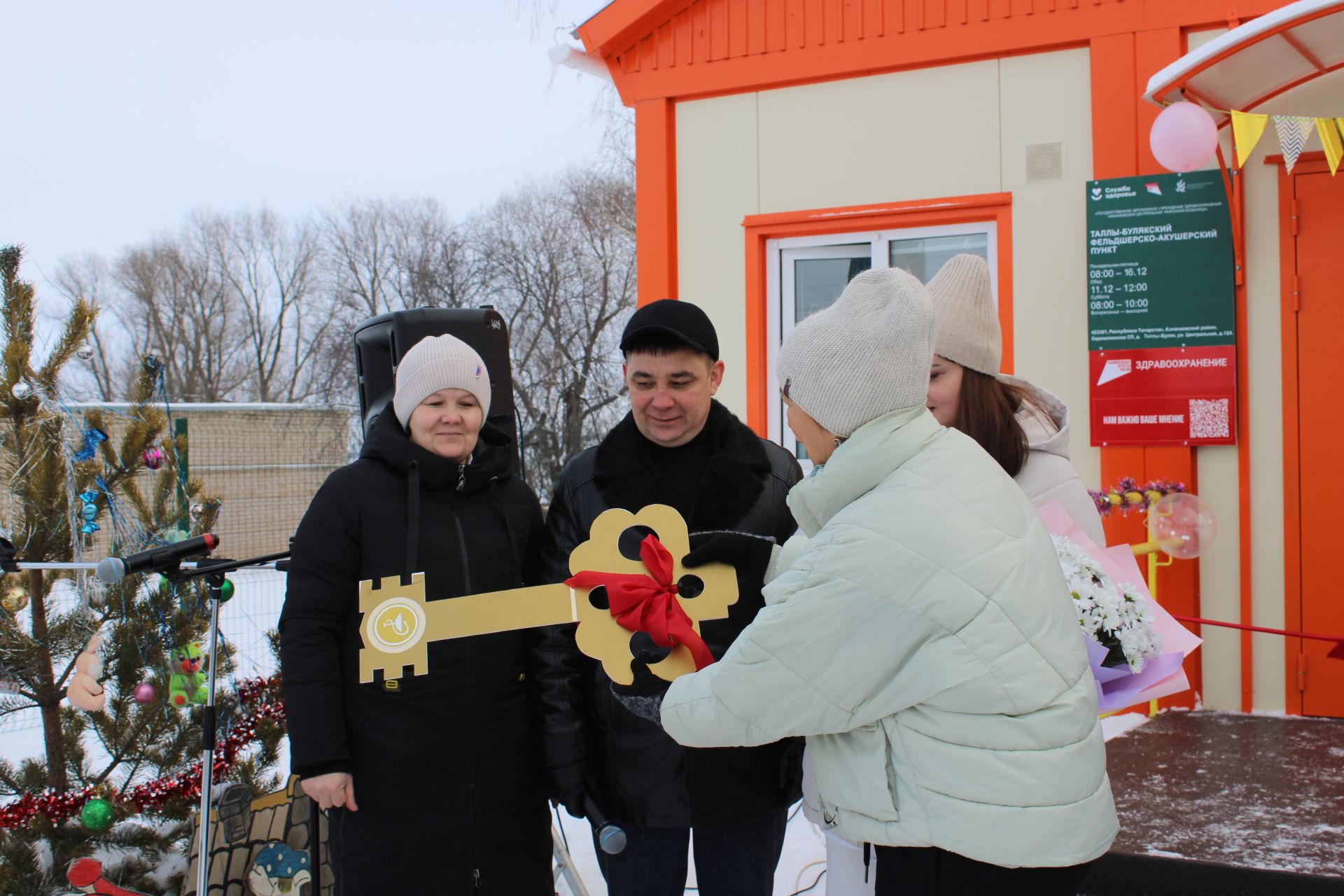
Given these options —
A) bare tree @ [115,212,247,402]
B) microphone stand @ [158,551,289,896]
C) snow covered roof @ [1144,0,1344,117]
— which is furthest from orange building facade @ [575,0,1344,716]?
bare tree @ [115,212,247,402]

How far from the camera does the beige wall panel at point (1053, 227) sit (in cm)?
460

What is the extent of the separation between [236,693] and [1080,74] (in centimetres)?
460

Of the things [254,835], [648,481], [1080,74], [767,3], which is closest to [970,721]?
[648,481]

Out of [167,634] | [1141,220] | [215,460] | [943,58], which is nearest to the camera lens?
[167,634]

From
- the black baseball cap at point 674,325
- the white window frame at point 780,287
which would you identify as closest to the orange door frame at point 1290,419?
the white window frame at point 780,287

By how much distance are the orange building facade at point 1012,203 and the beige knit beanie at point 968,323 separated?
113 inches

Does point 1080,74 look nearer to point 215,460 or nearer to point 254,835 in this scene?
point 254,835

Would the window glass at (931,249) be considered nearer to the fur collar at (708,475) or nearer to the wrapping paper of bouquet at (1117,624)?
the fur collar at (708,475)

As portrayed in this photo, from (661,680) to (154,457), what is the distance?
2.35 metres

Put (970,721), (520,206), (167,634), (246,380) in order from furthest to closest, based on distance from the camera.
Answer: (246,380) < (520,206) < (167,634) < (970,721)

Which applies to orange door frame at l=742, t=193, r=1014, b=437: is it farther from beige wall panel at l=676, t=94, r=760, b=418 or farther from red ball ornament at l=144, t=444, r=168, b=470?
red ball ornament at l=144, t=444, r=168, b=470

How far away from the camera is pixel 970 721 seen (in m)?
1.28

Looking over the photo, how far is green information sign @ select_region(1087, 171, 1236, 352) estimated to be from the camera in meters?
4.36

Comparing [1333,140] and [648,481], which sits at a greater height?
[1333,140]
